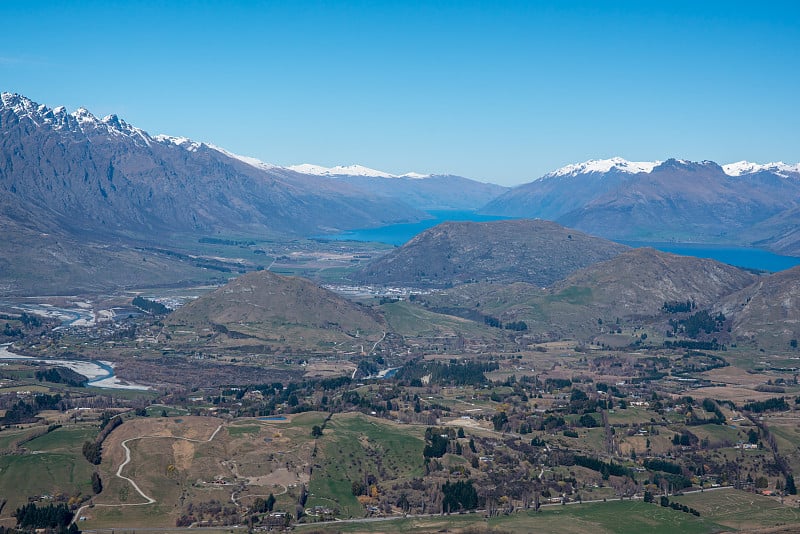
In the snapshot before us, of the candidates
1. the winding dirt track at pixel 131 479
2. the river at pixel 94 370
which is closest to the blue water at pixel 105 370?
the river at pixel 94 370

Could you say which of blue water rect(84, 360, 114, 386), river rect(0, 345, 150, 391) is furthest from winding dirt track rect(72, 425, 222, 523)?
blue water rect(84, 360, 114, 386)

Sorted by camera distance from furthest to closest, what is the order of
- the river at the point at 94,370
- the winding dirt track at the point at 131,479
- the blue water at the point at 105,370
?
the blue water at the point at 105,370 → the river at the point at 94,370 → the winding dirt track at the point at 131,479

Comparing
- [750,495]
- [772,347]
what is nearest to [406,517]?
[750,495]

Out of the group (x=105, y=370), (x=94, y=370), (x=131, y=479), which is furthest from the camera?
(x=105, y=370)

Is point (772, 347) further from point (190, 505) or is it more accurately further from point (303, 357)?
point (190, 505)

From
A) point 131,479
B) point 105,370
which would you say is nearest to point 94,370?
point 105,370

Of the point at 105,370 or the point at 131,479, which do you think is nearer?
the point at 131,479

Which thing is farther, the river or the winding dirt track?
the river

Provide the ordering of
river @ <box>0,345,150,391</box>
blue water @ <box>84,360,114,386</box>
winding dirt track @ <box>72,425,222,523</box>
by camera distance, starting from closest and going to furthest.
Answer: winding dirt track @ <box>72,425,222,523</box> < river @ <box>0,345,150,391</box> < blue water @ <box>84,360,114,386</box>

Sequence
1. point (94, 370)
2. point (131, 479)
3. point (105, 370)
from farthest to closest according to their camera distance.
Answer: point (105, 370) < point (94, 370) < point (131, 479)

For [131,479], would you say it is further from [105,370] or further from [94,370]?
[105,370]

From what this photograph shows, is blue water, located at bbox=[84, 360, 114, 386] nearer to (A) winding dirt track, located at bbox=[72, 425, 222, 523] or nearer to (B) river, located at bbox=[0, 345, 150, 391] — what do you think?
(B) river, located at bbox=[0, 345, 150, 391]

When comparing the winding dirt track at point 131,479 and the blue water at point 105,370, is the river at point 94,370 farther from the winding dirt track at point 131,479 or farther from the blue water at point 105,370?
the winding dirt track at point 131,479
